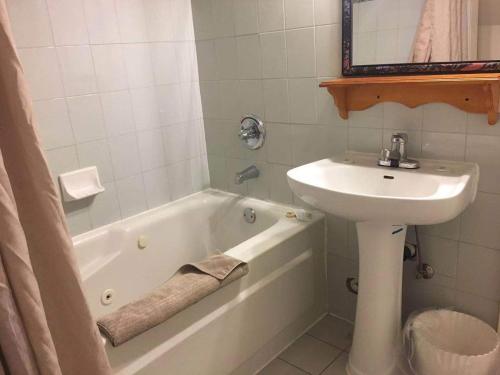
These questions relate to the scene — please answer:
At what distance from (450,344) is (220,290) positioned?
2.96 ft

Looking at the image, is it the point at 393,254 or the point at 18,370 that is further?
the point at 393,254

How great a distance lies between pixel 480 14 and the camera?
1.25 metres

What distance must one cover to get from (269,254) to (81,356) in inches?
35.2

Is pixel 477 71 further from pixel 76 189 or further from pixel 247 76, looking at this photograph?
pixel 76 189

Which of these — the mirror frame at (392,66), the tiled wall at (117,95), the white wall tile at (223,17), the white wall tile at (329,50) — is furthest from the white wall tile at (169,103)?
the mirror frame at (392,66)

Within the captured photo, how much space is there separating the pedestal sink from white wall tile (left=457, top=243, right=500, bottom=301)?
0.24m

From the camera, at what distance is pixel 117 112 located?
1.84 meters

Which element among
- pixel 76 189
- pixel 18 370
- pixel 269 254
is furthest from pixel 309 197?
pixel 76 189

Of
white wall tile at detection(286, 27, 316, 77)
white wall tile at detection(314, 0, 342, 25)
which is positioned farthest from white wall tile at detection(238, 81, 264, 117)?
white wall tile at detection(314, 0, 342, 25)

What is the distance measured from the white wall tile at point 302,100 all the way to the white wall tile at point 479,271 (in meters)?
0.80

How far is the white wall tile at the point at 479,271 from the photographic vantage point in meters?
1.43

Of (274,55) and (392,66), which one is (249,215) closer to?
(274,55)

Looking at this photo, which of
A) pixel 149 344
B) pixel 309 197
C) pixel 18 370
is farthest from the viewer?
pixel 309 197

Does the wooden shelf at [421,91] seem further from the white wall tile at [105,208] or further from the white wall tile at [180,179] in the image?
the white wall tile at [105,208]
